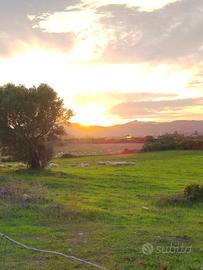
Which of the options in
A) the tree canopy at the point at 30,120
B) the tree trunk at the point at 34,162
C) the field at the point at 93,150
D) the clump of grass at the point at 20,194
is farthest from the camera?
the field at the point at 93,150

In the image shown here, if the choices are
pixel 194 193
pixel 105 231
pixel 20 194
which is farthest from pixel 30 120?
pixel 105 231

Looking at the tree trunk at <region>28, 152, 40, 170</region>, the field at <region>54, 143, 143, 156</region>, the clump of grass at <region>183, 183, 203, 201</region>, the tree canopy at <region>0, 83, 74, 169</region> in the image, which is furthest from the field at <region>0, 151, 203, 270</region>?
the field at <region>54, 143, 143, 156</region>

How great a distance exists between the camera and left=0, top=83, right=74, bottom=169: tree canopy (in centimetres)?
2650

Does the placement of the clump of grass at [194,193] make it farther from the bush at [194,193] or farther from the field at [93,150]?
the field at [93,150]

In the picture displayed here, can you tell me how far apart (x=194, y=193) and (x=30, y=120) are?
2096 centimetres

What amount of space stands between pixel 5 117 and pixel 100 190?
15648mm

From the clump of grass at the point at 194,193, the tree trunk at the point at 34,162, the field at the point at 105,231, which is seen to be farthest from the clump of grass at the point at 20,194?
the tree trunk at the point at 34,162

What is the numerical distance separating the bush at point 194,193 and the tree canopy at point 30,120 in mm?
18996

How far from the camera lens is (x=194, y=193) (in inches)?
550

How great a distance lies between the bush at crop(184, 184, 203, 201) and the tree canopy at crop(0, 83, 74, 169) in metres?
19.0

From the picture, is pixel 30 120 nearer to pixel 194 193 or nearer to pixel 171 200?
pixel 171 200

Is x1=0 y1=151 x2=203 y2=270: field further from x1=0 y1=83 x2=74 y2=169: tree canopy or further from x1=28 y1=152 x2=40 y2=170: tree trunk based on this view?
x1=28 y1=152 x2=40 y2=170: tree trunk

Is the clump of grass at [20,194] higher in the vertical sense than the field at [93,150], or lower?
higher

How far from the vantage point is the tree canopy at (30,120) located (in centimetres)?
2650
